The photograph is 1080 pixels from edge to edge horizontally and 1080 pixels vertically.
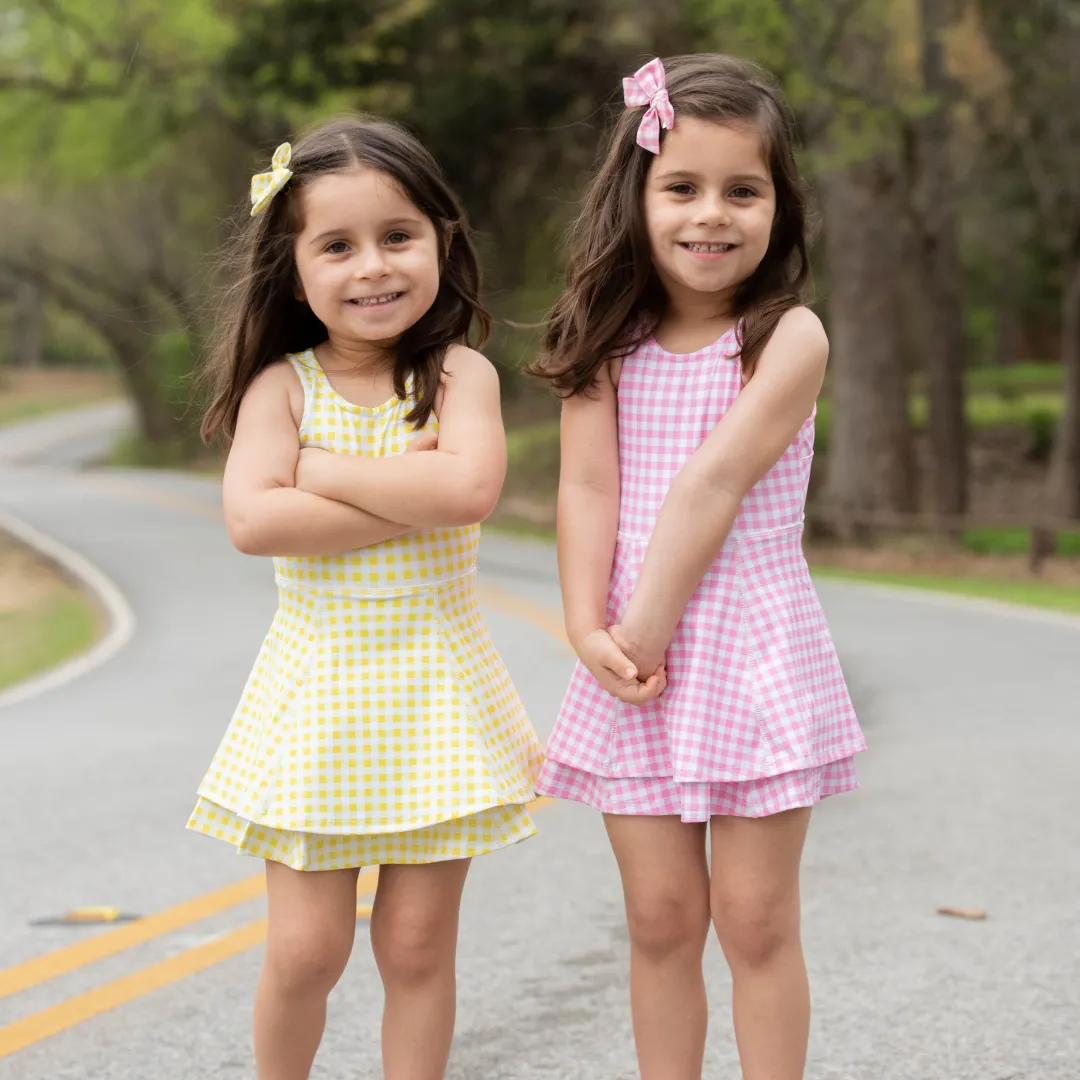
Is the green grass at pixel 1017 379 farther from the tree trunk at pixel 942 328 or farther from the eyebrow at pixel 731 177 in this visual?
the eyebrow at pixel 731 177

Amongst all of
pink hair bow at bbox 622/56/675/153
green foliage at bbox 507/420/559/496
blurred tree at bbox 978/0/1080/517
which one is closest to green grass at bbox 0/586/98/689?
pink hair bow at bbox 622/56/675/153

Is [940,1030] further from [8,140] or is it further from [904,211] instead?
[8,140]

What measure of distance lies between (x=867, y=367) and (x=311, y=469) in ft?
59.8

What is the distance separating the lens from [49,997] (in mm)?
4207

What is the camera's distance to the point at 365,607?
9.67ft

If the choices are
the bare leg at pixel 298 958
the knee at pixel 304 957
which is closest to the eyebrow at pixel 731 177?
the bare leg at pixel 298 958

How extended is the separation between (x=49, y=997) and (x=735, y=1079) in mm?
1686

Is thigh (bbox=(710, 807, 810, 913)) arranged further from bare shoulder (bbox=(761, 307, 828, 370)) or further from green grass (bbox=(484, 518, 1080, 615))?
green grass (bbox=(484, 518, 1080, 615))

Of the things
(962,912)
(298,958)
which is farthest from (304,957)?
(962,912)

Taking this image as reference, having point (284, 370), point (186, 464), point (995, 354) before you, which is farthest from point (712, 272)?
point (995, 354)

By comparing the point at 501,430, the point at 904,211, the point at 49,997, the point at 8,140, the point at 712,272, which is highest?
the point at 8,140

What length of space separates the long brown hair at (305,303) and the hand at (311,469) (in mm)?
175

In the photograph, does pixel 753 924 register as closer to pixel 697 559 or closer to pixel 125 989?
pixel 697 559

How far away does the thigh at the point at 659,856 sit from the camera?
9.68 feet
